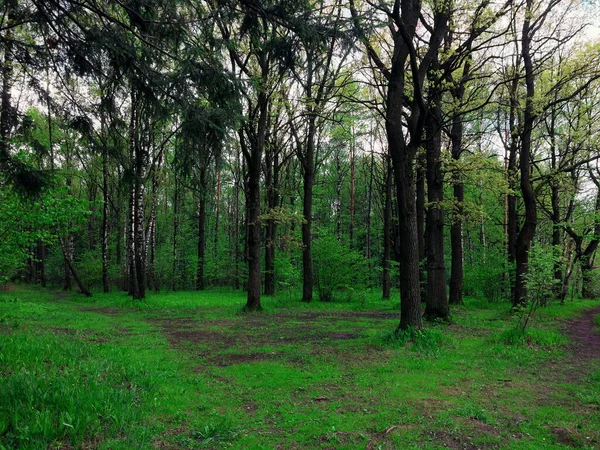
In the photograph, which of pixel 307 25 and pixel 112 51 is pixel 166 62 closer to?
pixel 112 51

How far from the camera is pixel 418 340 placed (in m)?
7.12

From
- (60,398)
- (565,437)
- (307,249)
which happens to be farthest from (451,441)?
(307,249)

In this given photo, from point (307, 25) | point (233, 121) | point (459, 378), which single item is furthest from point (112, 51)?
point (459, 378)

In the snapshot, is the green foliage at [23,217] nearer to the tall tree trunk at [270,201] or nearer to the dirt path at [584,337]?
the tall tree trunk at [270,201]

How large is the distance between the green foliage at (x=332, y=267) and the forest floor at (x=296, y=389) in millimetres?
7269

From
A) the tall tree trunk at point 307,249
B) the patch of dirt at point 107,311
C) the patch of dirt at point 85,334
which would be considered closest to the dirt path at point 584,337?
the tall tree trunk at point 307,249

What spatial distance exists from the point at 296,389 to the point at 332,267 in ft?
38.1

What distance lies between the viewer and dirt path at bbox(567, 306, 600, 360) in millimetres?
7267

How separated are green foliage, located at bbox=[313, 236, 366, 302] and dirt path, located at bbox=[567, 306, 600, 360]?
817 centimetres

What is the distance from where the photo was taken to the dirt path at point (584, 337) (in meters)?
7.27

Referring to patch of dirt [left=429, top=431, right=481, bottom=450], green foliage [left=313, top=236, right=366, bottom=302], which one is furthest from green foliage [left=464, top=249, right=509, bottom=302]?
patch of dirt [left=429, top=431, right=481, bottom=450]

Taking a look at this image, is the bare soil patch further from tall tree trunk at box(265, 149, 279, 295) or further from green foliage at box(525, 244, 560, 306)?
tall tree trunk at box(265, 149, 279, 295)

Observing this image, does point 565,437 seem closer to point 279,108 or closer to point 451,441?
point 451,441

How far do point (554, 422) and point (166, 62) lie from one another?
664cm
